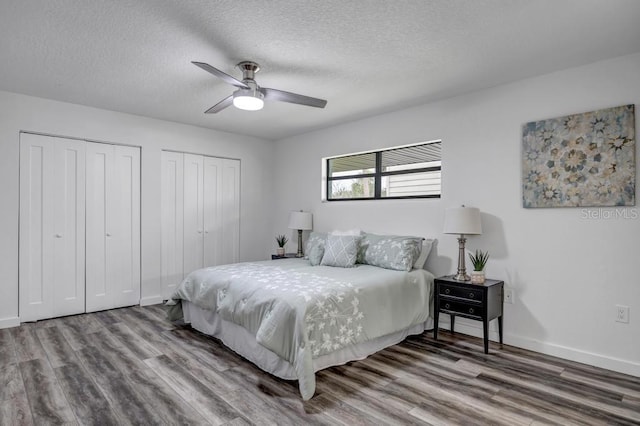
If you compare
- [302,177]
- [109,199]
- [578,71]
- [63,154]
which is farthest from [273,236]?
[578,71]

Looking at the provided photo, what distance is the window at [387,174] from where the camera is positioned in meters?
4.12

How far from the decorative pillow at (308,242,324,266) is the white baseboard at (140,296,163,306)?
2.22 metres

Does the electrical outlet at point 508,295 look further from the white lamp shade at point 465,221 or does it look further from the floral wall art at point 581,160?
the floral wall art at point 581,160

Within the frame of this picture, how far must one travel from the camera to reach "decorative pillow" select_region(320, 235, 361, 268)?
3885 mm

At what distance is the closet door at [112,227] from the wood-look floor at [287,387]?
1.03m

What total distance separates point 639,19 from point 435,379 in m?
2.76

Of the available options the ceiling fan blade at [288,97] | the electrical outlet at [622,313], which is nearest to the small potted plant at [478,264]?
the electrical outlet at [622,313]

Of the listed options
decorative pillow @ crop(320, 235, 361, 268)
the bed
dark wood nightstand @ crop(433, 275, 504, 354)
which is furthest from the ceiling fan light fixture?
dark wood nightstand @ crop(433, 275, 504, 354)

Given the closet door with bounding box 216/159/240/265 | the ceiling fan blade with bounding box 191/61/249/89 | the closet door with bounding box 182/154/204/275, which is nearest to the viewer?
the ceiling fan blade with bounding box 191/61/249/89

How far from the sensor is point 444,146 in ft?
12.8

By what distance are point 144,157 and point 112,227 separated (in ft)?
3.21

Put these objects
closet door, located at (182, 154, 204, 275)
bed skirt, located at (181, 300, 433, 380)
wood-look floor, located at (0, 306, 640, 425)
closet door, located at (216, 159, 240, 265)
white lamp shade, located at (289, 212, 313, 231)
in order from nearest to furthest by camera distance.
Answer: wood-look floor, located at (0, 306, 640, 425)
bed skirt, located at (181, 300, 433, 380)
closet door, located at (182, 154, 204, 275)
white lamp shade, located at (289, 212, 313, 231)
closet door, located at (216, 159, 240, 265)

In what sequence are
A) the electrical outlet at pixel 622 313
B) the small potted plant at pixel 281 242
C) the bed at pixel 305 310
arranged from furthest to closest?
the small potted plant at pixel 281 242
the electrical outlet at pixel 622 313
the bed at pixel 305 310

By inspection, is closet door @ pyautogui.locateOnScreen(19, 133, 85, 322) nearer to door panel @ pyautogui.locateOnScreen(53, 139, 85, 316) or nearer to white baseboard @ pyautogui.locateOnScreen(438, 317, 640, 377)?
door panel @ pyautogui.locateOnScreen(53, 139, 85, 316)
